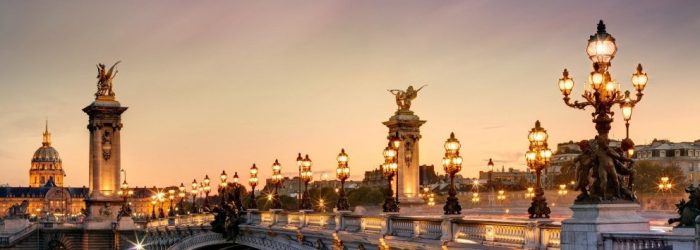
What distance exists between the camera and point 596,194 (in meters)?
19.2

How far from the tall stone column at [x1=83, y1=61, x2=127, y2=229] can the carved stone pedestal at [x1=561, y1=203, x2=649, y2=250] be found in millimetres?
75296

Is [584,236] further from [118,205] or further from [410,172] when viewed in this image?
[118,205]

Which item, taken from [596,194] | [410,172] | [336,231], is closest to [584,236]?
[596,194]

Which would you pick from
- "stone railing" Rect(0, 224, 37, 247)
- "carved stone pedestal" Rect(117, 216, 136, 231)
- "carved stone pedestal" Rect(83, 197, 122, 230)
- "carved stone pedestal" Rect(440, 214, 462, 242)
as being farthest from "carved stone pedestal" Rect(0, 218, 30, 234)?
"carved stone pedestal" Rect(440, 214, 462, 242)

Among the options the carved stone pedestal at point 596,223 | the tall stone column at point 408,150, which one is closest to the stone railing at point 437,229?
the carved stone pedestal at point 596,223

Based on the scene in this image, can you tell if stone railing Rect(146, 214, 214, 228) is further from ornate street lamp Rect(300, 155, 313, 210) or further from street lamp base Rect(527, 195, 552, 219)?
street lamp base Rect(527, 195, 552, 219)

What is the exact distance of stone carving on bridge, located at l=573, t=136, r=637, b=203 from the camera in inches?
758

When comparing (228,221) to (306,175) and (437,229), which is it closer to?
(306,175)

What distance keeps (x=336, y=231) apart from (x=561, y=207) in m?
20.7

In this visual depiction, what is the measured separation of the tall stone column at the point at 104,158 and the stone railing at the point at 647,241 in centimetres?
7627

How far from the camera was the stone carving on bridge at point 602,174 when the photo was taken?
63.2ft

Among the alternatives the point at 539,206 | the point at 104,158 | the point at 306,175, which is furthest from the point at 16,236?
the point at 539,206

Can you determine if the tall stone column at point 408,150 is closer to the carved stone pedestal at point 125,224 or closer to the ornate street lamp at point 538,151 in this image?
the carved stone pedestal at point 125,224

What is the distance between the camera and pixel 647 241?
1764cm
